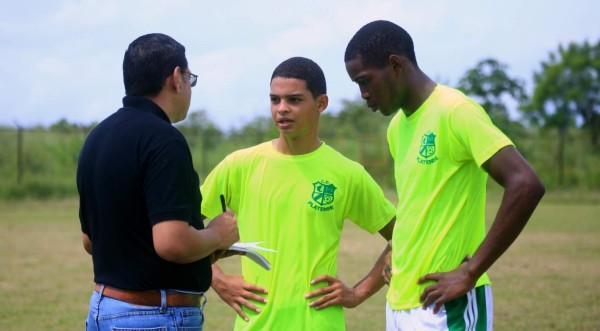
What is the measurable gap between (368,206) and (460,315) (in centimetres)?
124

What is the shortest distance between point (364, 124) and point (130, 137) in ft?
159

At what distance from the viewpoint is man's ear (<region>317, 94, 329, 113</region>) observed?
5.04 m

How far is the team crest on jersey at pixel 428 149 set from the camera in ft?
12.9

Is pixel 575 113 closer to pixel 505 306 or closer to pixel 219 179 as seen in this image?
pixel 505 306

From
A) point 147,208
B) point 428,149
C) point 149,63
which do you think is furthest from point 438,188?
point 149,63

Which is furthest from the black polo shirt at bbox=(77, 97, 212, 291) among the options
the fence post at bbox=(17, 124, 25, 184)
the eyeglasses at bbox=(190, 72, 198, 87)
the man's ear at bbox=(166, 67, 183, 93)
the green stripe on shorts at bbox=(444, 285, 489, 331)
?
the fence post at bbox=(17, 124, 25, 184)

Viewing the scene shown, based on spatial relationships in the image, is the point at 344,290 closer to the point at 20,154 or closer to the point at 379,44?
the point at 379,44

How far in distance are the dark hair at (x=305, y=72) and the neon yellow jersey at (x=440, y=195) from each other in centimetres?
107

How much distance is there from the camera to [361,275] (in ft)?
42.9

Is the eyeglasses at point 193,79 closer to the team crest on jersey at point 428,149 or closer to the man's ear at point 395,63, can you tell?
the man's ear at point 395,63

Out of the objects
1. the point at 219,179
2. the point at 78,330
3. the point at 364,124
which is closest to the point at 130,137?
the point at 219,179

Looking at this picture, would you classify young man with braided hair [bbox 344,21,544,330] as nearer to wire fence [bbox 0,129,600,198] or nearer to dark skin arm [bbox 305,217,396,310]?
dark skin arm [bbox 305,217,396,310]

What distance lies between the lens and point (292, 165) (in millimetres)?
4906

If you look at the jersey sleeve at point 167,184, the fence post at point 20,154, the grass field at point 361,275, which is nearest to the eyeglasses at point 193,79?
the jersey sleeve at point 167,184
